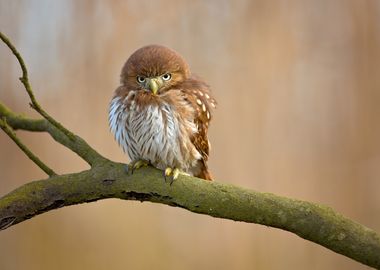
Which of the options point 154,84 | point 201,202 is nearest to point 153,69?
point 154,84

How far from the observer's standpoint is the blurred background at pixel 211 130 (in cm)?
383

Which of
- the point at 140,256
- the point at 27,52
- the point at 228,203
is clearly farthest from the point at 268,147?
the point at 228,203

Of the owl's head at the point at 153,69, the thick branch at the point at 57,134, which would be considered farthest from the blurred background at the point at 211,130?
the owl's head at the point at 153,69

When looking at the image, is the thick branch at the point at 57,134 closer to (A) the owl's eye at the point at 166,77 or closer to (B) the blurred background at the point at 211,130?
(A) the owl's eye at the point at 166,77

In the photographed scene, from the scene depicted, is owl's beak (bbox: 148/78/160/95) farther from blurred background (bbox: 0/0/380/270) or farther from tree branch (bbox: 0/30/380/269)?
blurred background (bbox: 0/0/380/270)

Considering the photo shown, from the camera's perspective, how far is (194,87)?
244cm

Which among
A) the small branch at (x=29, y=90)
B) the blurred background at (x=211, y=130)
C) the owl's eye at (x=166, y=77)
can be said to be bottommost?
the small branch at (x=29, y=90)

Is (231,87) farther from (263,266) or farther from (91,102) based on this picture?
(263,266)

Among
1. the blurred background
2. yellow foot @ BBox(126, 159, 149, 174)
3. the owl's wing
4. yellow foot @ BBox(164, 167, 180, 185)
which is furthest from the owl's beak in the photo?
the blurred background

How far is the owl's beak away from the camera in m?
2.31

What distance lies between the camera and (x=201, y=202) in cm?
185

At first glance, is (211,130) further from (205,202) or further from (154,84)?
(205,202)

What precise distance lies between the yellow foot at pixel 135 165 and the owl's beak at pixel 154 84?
0.83 feet

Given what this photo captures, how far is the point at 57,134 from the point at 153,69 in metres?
0.42
